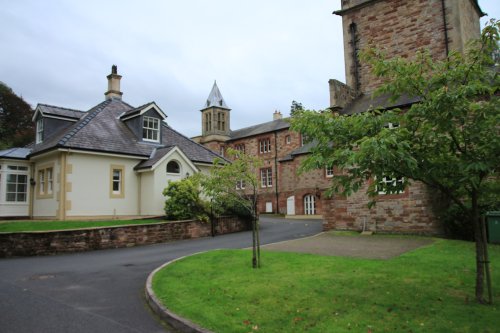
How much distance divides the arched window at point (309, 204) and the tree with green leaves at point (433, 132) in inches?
1121

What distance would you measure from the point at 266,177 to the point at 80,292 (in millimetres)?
36568

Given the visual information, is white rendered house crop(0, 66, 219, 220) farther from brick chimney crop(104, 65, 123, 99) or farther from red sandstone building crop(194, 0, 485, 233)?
A: red sandstone building crop(194, 0, 485, 233)

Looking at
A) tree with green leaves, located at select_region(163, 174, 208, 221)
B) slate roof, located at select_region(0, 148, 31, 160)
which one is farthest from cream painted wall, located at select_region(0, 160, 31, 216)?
tree with green leaves, located at select_region(163, 174, 208, 221)

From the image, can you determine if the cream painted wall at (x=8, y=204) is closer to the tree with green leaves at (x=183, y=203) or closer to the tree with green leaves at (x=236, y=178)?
the tree with green leaves at (x=183, y=203)

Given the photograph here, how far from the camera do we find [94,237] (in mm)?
15766

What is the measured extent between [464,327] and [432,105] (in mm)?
3382

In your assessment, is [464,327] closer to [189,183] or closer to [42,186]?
[189,183]

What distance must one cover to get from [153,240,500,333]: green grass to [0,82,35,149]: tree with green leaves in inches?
1312

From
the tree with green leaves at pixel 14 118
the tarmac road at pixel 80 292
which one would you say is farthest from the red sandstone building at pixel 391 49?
the tree with green leaves at pixel 14 118

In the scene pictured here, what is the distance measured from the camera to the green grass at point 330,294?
19.2 feet

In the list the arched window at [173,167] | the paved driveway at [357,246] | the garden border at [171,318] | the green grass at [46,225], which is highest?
the arched window at [173,167]

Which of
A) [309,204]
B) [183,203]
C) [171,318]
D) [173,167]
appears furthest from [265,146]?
[171,318]

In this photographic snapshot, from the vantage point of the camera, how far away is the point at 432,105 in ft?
19.9

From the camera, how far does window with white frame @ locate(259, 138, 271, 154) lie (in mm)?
46594
